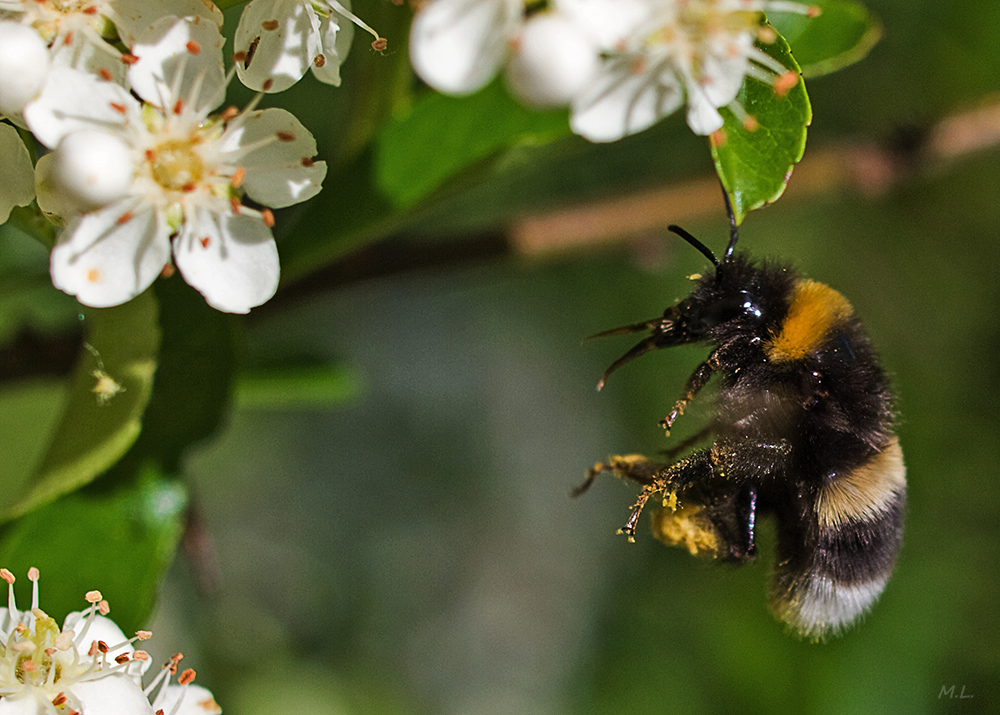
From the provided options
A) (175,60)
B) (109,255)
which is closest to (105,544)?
(109,255)

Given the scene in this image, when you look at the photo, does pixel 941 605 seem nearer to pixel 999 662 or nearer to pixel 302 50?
pixel 999 662

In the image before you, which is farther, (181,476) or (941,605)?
(941,605)

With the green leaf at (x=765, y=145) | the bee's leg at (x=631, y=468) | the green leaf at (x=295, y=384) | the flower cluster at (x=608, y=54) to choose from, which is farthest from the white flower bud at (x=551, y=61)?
the green leaf at (x=295, y=384)

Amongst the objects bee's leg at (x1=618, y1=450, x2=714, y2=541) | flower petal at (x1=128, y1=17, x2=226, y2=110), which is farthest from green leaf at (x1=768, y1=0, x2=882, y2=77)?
flower petal at (x1=128, y1=17, x2=226, y2=110)

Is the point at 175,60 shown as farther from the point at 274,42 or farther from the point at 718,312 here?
the point at 718,312

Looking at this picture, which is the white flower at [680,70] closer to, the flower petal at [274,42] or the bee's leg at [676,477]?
the flower petal at [274,42]

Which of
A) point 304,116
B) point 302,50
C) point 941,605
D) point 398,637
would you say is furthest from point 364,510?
point 302,50
